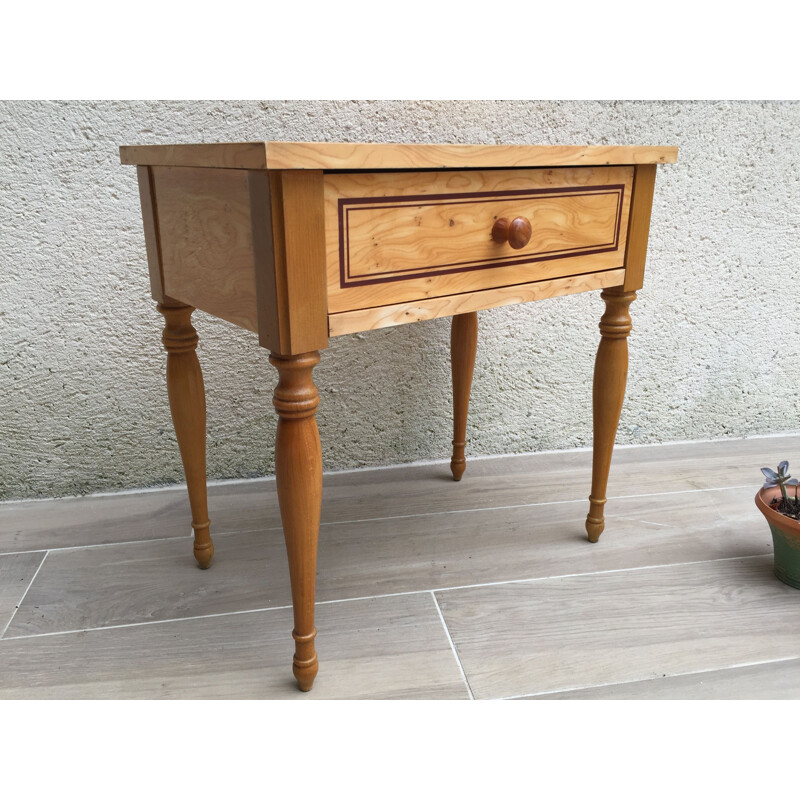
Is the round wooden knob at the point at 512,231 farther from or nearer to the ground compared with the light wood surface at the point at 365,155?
nearer to the ground

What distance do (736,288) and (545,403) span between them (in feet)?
1.89

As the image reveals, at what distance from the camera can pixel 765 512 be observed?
1.28 metres

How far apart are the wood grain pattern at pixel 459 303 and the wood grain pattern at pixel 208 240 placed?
12cm

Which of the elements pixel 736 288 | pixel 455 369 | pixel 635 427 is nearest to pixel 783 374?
pixel 736 288

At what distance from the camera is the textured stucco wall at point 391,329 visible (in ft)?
4.61

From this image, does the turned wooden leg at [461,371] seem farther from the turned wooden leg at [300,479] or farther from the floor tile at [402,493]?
the turned wooden leg at [300,479]

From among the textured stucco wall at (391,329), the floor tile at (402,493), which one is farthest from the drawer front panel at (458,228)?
the floor tile at (402,493)

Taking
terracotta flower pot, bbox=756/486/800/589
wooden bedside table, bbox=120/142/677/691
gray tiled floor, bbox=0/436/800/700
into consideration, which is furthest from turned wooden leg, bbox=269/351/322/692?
terracotta flower pot, bbox=756/486/800/589

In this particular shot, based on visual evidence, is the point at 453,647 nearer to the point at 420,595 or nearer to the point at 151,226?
the point at 420,595

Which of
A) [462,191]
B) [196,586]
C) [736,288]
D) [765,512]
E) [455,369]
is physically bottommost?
[196,586]

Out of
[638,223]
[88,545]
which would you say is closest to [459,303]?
[638,223]

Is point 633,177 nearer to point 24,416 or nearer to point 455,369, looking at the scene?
point 455,369

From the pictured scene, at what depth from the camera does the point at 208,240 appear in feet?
3.09

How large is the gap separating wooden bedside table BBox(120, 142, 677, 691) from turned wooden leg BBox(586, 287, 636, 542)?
0.21 ft
